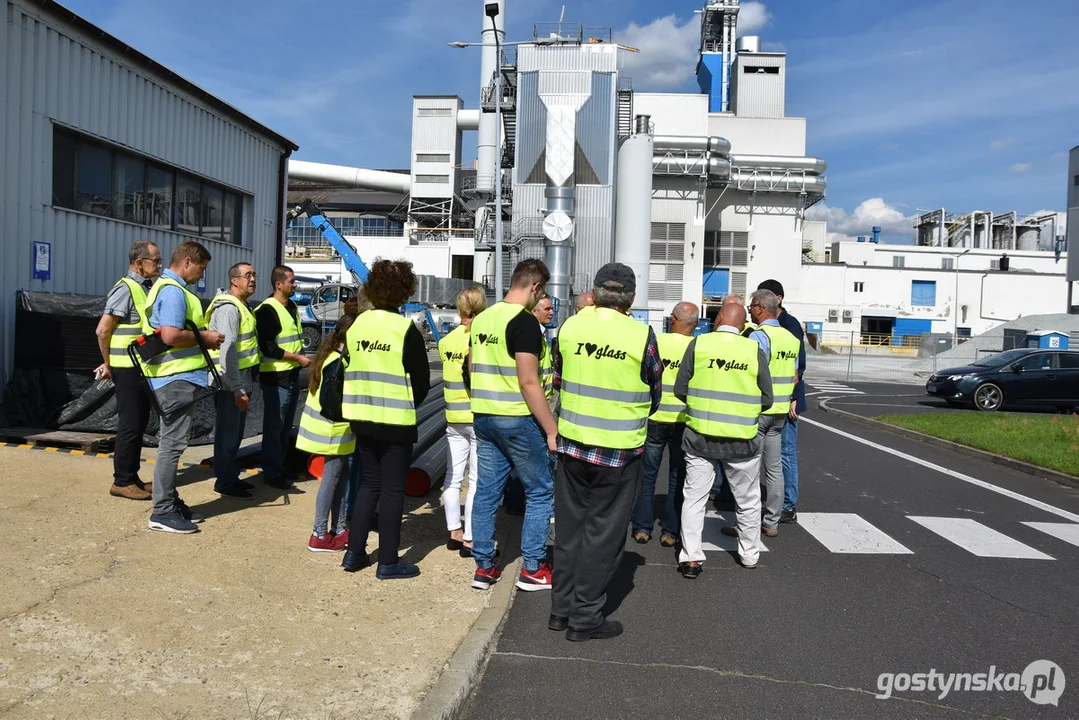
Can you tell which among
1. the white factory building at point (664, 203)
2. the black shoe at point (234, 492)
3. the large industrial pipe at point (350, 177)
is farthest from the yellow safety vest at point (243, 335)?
the large industrial pipe at point (350, 177)

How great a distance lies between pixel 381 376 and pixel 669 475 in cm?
278

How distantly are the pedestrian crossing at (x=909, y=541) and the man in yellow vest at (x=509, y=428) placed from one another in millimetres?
2019

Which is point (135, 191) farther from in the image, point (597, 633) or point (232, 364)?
point (597, 633)

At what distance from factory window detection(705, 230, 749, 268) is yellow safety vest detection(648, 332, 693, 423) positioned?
49623 mm

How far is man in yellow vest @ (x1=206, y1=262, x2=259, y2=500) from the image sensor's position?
6.98m

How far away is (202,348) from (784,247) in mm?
52049

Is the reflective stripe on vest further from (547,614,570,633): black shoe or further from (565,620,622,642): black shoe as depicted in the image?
(565,620,622,642): black shoe

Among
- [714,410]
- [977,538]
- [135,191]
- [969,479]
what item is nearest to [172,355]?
[714,410]

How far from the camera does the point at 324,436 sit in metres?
5.91

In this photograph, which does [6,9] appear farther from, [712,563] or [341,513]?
[712,563]

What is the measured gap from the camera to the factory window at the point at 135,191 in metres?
11.2

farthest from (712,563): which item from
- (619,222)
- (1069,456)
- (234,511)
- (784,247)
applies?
(784,247)

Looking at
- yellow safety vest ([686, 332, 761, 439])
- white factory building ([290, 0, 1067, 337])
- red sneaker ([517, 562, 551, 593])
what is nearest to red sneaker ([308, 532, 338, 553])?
red sneaker ([517, 562, 551, 593])

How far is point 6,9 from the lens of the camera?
9781mm
